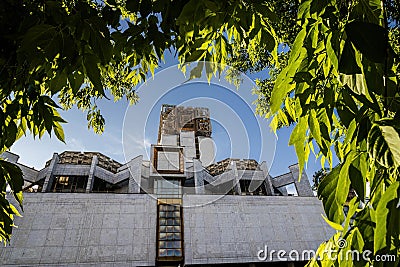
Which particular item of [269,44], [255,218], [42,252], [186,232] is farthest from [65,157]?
[269,44]

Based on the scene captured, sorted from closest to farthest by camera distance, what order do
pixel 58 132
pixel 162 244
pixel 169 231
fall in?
pixel 58 132 → pixel 162 244 → pixel 169 231

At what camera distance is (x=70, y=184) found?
56.2ft

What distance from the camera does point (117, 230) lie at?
12.4 m

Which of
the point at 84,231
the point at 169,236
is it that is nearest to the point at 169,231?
the point at 169,236

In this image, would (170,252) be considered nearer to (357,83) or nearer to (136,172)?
(136,172)

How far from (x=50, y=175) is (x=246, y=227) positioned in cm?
1173

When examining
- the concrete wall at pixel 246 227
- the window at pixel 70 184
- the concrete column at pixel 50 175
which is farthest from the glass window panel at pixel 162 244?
the concrete column at pixel 50 175

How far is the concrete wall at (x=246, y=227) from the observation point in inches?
504

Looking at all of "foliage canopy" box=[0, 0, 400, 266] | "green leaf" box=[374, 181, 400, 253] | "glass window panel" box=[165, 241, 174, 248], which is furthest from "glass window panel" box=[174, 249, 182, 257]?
"green leaf" box=[374, 181, 400, 253]

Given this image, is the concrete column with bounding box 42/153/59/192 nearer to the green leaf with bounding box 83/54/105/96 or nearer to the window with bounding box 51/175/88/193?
the window with bounding box 51/175/88/193

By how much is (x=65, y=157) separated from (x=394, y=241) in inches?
780

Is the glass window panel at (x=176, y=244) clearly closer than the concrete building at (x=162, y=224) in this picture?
No

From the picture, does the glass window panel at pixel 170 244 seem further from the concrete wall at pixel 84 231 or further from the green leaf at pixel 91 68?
the green leaf at pixel 91 68

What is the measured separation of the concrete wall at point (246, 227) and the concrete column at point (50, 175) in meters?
8.22
